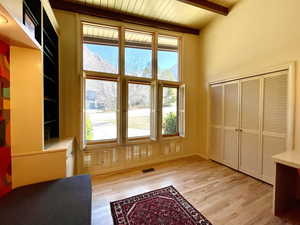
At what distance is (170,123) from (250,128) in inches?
65.9

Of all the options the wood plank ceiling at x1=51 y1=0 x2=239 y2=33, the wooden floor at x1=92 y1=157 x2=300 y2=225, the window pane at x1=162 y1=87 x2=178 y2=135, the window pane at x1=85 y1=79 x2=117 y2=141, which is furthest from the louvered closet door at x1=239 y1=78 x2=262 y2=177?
the window pane at x1=85 y1=79 x2=117 y2=141

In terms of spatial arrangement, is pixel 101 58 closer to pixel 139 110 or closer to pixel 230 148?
pixel 139 110

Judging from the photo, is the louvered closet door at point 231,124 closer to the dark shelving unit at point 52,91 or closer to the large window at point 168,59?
the large window at point 168,59

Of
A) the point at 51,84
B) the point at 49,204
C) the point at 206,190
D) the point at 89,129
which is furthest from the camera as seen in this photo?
the point at 89,129

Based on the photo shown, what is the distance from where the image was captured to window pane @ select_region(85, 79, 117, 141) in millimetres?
2881

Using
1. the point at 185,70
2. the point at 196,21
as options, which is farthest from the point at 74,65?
the point at 196,21

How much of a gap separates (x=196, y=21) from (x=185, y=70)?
119cm

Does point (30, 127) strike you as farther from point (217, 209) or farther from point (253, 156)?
point (253, 156)

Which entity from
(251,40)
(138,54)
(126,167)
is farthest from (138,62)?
(126,167)

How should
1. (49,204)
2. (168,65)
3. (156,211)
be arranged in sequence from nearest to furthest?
(49,204) → (156,211) → (168,65)

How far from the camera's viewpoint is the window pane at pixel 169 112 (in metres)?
3.55

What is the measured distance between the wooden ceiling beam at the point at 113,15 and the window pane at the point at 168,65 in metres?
0.59

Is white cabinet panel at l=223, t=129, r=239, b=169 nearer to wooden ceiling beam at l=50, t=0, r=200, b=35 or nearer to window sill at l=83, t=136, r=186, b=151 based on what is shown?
window sill at l=83, t=136, r=186, b=151

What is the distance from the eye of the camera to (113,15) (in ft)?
9.75
